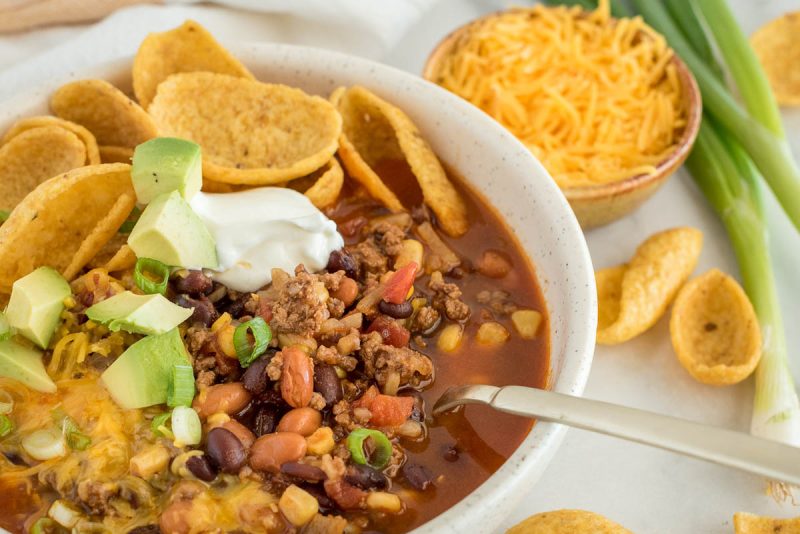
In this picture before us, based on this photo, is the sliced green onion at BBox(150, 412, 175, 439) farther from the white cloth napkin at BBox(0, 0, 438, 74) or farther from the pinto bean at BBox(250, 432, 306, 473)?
the white cloth napkin at BBox(0, 0, 438, 74)

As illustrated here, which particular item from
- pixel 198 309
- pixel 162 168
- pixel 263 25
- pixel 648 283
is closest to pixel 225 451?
A: pixel 198 309

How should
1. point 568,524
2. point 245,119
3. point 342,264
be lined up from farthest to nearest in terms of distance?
point 245,119, point 342,264, point 568,524

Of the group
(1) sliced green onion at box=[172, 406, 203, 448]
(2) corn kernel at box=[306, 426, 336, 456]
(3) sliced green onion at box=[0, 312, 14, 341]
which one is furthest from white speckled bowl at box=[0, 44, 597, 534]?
(3) sliced green onion at box=[0, 312, 14, 341]

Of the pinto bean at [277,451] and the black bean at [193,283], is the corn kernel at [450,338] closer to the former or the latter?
the pinto bean at [277,451]

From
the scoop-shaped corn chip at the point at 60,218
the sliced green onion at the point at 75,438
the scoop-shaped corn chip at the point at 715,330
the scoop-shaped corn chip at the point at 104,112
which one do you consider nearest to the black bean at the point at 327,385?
the sliced green onion at the point at 75,438

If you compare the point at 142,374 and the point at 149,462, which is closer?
the point at 149,462

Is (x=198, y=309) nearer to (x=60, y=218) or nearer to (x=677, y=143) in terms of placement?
(x=60, y=218)
